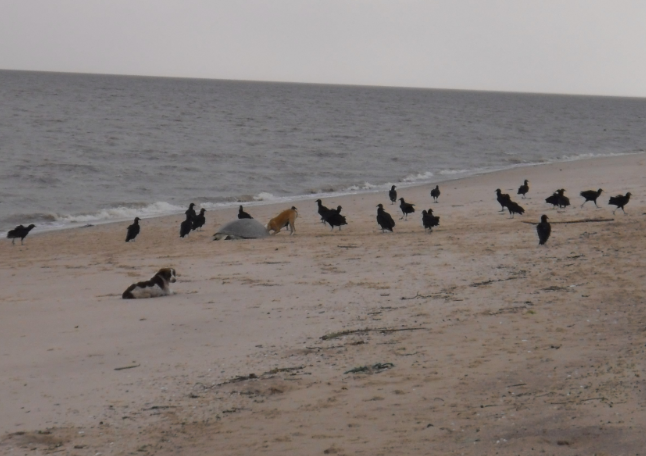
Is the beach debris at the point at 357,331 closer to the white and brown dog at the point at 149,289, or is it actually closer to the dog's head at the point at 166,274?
the white and brown dog at the point at 149,289

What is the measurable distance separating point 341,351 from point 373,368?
0.62 m

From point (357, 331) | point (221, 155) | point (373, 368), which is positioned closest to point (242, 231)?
point (357, 331)

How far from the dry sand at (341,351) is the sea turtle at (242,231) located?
2426mm

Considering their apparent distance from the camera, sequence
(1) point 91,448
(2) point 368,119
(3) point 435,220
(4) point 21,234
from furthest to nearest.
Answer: (2) point 368,119, (4) point 21,234, (3) point 435,220, (1) point 91,448

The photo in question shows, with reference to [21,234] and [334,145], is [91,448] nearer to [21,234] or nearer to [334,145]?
[21,234]

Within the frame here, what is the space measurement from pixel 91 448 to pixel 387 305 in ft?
14.4

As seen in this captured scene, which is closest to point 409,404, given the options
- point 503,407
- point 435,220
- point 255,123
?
point 503,407

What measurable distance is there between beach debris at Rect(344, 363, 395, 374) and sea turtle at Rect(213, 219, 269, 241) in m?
9.62

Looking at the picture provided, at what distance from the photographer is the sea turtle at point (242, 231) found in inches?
640

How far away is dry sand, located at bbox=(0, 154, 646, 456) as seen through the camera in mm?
5363

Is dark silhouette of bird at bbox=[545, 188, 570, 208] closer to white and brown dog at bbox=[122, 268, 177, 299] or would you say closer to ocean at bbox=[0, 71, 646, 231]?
ocean at bbox=[0, 71, 646, 231]

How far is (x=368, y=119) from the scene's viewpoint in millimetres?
78750

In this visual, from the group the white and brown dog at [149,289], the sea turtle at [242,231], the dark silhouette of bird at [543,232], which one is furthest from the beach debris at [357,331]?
the sea turtle at [242,231]

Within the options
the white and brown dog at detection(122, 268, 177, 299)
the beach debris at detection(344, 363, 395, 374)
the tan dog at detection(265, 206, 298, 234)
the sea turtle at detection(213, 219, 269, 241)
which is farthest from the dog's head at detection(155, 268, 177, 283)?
the tan dog at detection(265, 206, 298, 234)
